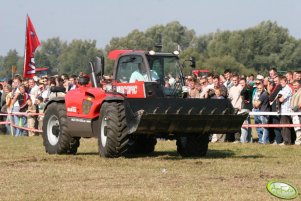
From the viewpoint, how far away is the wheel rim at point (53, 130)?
19375 millimetres

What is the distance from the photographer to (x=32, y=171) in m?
14.8

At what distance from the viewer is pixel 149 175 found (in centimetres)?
1397

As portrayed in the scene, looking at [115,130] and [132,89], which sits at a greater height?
[132,89]

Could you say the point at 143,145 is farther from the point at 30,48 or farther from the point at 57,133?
the point at 30,48

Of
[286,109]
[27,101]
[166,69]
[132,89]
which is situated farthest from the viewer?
[27,101]

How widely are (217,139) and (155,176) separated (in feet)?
34.8

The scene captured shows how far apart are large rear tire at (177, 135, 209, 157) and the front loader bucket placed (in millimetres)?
1212

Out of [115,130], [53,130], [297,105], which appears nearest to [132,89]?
[115,130]

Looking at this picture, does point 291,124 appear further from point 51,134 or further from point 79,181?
point 79,181

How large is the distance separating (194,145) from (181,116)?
1952mm

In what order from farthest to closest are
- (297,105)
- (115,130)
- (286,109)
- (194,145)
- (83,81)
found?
(286,109), (297,105), (83,81), (194,145), (115,130)

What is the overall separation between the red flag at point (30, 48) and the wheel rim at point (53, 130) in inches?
547

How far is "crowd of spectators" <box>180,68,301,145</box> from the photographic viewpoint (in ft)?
71.9

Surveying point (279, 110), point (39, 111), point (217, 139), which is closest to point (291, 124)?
point (279, 110)
